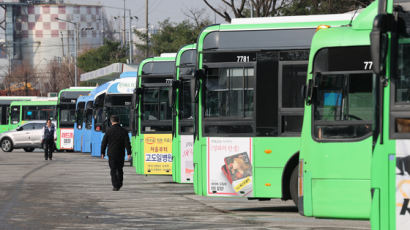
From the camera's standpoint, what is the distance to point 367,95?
11.4 metres

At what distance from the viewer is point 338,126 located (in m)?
11.6

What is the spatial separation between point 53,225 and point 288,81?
426 centimetres

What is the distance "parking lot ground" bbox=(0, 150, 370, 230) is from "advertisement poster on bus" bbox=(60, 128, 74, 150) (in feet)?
76.4

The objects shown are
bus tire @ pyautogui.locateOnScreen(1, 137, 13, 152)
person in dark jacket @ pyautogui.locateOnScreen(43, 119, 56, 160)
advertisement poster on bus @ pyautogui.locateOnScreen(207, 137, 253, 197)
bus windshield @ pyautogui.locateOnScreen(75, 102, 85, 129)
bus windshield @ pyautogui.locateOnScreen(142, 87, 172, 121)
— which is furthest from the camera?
bus tire @ pyautogui.locateOnScreen(1, 137, 13, 152)

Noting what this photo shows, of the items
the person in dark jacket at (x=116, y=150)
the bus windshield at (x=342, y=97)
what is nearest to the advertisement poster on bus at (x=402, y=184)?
the bus windshield at (x=342, y=97)

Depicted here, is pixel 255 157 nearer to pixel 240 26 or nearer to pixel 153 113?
pixel 240 26

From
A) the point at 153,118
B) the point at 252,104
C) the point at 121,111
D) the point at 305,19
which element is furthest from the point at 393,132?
the point at 121,111

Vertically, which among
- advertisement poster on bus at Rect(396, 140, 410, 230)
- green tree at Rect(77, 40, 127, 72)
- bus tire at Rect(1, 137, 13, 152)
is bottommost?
bus tire at Rect(1, 137, 13, 152)

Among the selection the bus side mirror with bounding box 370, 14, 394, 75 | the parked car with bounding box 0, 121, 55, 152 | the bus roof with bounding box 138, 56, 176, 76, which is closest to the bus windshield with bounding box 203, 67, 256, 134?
the bus side mirror with bounding box 370, 14, 394, 75

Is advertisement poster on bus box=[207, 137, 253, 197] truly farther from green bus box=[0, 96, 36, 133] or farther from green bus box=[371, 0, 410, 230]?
green bus box=[0, 96, 36, 133]

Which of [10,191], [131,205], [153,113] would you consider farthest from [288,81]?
[153,113]

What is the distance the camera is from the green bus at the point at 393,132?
8.93 metres

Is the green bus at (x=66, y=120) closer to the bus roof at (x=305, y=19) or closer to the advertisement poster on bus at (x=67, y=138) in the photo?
the advertisement poster on bus at (x=67, y=138)

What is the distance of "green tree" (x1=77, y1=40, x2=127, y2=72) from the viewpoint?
10306cm
